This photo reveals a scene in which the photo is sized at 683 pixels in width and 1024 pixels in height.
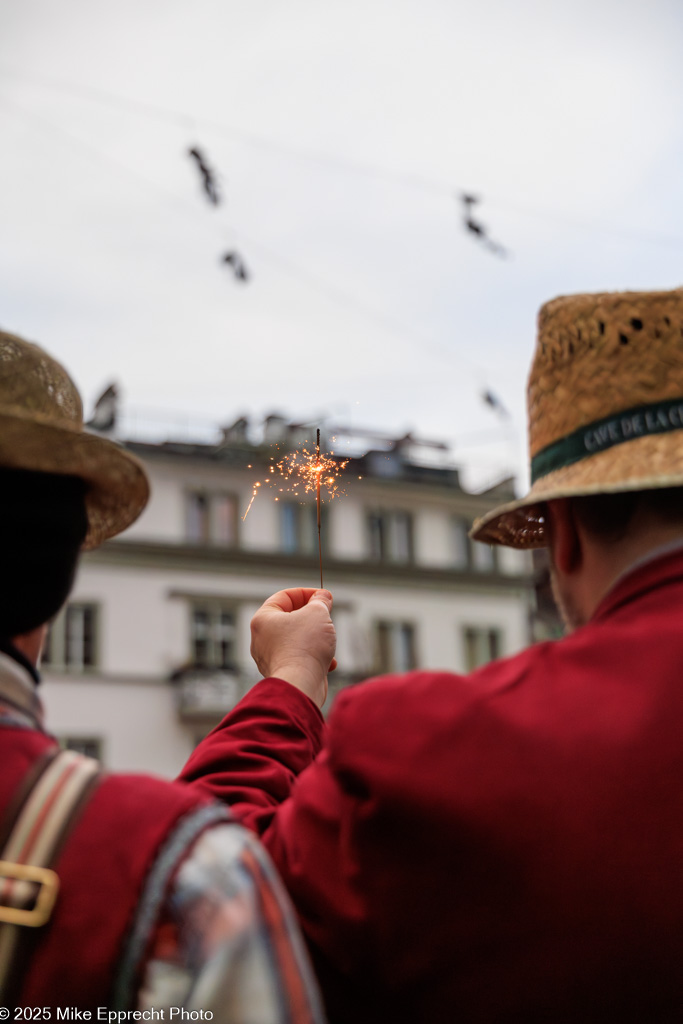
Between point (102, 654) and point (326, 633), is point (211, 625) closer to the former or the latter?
point (102, 654)

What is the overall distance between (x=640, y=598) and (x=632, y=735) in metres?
0.23

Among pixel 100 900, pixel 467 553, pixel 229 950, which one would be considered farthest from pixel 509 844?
pixel 467 553

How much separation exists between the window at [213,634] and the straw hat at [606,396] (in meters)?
26.1

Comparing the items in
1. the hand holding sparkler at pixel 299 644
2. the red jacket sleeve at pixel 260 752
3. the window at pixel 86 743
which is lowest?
the window at pixel 86 743

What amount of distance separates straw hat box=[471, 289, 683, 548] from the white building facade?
73.6 ft

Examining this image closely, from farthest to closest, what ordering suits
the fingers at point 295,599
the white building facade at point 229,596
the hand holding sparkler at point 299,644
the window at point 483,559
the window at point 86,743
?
the window at point 483,559 < the white building facade at point 229,596 < the window at point 86,743 < the fingers at point 295,599 < the hand holding sparkler at point 299,644

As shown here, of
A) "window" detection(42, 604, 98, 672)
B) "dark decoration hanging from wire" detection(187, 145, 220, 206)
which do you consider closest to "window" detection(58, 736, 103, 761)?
"window" detection(42, 604, 98, 672)

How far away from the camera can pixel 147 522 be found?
91.8 ft

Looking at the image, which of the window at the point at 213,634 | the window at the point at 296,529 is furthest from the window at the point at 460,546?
the window at the point at 213,634

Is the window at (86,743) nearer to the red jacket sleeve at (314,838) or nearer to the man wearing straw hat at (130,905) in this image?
the red jacket sleeve at (314,838)

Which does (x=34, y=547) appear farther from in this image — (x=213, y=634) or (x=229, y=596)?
(x=213, y=634)

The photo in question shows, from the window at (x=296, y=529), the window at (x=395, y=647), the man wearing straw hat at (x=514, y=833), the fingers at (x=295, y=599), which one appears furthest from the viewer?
the window at (x=395, y=647)

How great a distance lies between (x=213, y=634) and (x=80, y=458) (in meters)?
26.9

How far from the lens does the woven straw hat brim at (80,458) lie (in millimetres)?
1542
